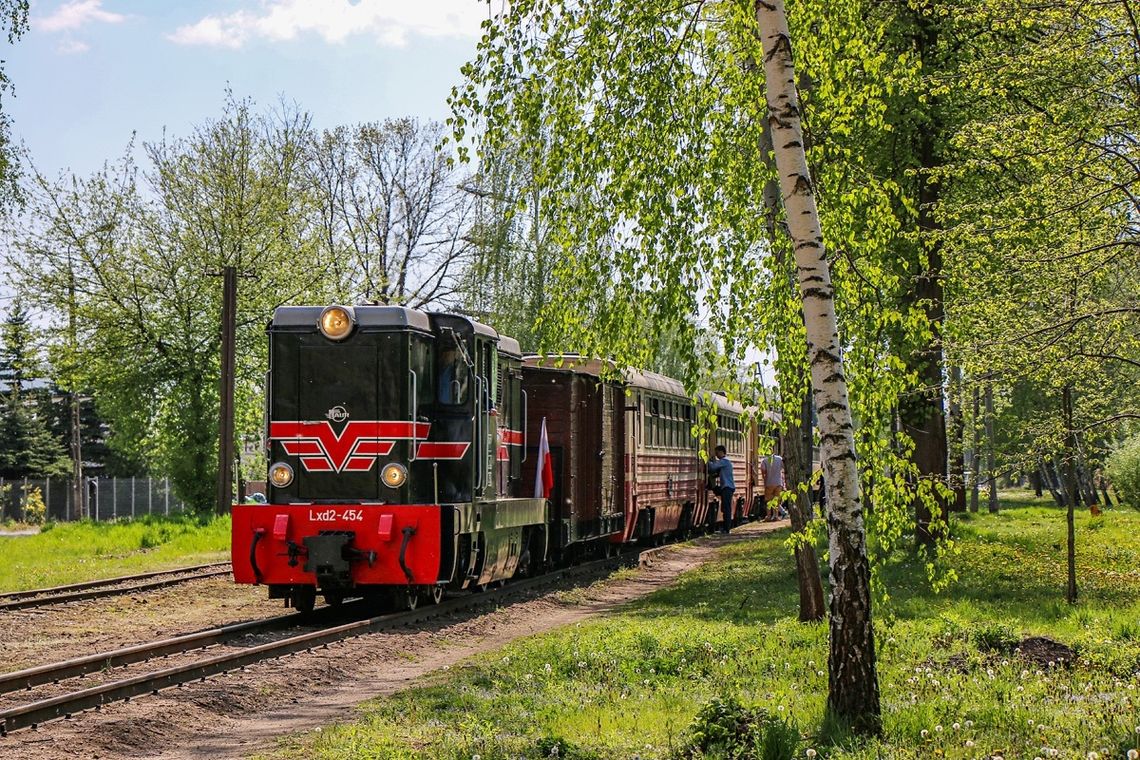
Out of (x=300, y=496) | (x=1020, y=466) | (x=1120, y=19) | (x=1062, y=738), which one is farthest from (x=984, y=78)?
(x=1062, y=738)

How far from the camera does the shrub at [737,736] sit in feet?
23.9

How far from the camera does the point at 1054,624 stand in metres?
13.5

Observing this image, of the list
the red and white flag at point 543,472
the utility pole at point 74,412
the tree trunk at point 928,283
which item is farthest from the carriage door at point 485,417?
the utility pole at point 74,412

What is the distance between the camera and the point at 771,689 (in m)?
9.62

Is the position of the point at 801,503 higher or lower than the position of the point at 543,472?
lower

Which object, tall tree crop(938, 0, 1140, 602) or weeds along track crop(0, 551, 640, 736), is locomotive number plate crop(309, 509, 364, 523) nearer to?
weeds along track crop(0, 551, 640, 736)

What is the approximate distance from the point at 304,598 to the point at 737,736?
8852mm

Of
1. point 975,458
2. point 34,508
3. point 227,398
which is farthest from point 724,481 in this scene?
point 34,508

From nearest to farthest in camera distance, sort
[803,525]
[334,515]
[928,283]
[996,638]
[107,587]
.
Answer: [996,638] → [803,525] → [334,515] → [107,587] → [928,283]

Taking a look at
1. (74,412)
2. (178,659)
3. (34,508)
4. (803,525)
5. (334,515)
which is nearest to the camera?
(178,659)

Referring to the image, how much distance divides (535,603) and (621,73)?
9294 mm

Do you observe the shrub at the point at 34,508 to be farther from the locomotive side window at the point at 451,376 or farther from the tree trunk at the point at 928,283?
the locomotive side window at the point at 451,376

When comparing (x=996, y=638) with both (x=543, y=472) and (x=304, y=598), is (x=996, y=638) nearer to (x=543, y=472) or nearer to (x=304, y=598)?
(x=304, y=598)

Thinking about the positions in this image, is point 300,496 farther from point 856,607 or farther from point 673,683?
point 856,607
